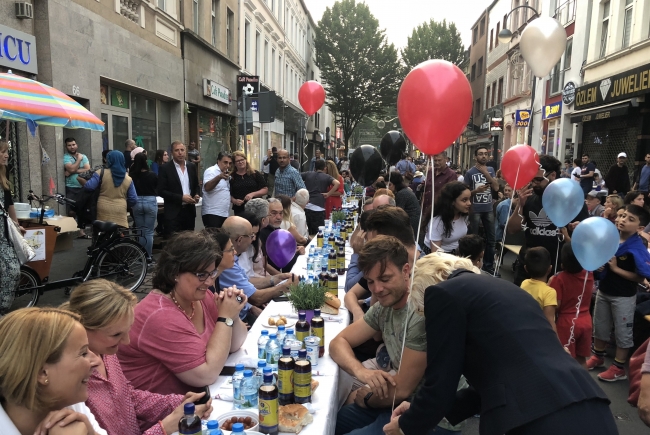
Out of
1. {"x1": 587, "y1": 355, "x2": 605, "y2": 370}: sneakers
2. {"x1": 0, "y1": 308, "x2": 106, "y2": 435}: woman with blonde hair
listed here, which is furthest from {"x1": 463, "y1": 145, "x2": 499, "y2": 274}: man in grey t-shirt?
{"x1": 0, "y1": 308, "x2": 106, "y2": 435}: woman with blonde hair

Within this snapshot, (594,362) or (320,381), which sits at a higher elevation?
(320,381)

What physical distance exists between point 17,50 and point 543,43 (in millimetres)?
7843

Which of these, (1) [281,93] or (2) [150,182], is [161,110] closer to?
(2) [150,182]

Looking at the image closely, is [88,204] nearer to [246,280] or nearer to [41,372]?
[246,280]

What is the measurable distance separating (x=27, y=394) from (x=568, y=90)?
20177 millimetres

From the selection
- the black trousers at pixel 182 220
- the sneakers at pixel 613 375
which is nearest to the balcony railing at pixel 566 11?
the black trousers at pixel 182 220

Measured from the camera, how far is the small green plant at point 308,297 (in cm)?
311

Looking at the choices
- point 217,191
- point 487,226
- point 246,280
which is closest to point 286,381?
point 246,280

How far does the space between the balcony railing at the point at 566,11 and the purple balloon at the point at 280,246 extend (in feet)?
59.5

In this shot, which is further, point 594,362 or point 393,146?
point 393,146

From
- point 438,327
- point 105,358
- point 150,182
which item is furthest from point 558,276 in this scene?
point 150,182

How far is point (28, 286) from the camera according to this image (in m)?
5.15

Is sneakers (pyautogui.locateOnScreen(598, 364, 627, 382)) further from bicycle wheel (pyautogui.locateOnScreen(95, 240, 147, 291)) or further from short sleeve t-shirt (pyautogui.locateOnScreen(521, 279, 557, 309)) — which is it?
bicycle wheel (pyautogui.locateOnScreen(95, 240, 147, 291))

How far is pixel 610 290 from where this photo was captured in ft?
14.5
